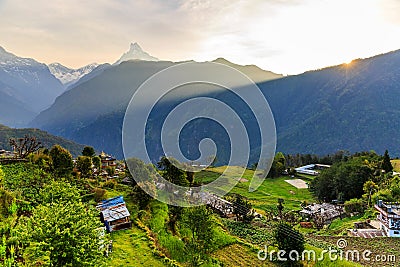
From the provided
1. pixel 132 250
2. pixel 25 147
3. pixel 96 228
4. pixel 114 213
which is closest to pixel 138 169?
pixel 114 213

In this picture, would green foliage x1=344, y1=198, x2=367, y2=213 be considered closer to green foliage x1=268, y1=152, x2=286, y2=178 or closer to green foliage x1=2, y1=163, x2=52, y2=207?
green foliage x1=268, y1=152, x2=286, y2=178

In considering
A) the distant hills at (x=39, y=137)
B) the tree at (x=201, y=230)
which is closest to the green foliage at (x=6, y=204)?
the tree at (x=201, y=230)

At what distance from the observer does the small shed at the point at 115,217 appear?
2204 cm

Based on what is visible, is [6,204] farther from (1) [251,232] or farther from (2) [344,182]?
(2) [344,182]

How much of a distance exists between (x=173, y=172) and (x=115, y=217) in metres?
6.08

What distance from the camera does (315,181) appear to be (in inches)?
2516

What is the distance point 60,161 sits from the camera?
97.3ft

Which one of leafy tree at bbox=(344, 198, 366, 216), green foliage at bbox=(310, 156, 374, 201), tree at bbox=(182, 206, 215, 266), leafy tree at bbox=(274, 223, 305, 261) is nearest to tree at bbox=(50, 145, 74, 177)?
tree at bbox=(182, 206, 215, 266)

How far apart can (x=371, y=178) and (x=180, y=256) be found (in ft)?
155

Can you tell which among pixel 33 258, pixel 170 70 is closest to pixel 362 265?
pixel 170 70

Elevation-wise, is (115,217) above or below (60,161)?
below

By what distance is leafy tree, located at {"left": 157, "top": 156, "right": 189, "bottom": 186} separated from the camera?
26.1 metres

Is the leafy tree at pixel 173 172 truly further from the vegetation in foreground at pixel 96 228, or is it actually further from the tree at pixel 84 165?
the tree at pixel 84 165

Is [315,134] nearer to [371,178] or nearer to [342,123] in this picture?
[342,123]
